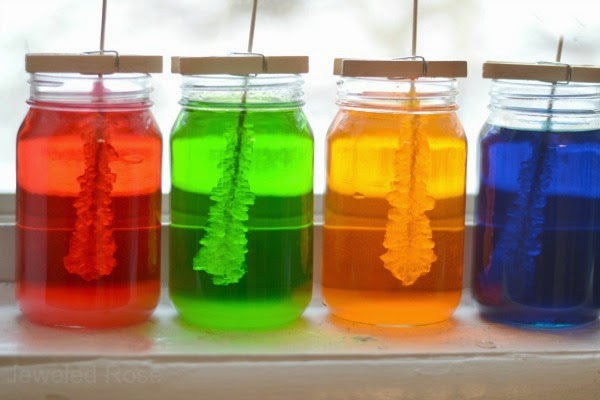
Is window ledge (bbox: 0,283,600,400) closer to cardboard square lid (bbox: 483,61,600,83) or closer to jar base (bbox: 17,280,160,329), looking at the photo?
jar base (bbox: 17,280,160,329)

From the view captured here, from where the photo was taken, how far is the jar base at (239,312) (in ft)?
3.05

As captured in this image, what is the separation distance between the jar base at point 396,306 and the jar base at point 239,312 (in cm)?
5

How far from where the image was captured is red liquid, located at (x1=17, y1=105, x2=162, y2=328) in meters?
0.91

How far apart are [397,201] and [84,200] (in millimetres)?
302

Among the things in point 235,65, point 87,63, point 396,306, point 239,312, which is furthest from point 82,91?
point 396,306

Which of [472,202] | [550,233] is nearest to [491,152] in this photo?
[550,233]

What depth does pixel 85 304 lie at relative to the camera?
3.03 feet

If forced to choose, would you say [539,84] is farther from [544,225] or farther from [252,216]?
[252,216]

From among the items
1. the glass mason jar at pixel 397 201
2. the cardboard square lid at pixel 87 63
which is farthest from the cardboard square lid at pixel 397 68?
the cardboard square lid at pixel 87 63

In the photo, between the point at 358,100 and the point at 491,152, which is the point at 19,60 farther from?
the point at 491,152

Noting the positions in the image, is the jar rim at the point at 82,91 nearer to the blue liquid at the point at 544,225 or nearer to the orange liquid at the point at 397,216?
the orange liquid at the point at 397,216

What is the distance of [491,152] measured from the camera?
0.97m

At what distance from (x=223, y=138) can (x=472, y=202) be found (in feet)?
1.26

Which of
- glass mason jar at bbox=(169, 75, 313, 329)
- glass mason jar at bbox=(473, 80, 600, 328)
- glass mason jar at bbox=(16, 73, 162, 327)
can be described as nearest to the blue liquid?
glass mason jar at bbox=(473, 80, 600, 328)
